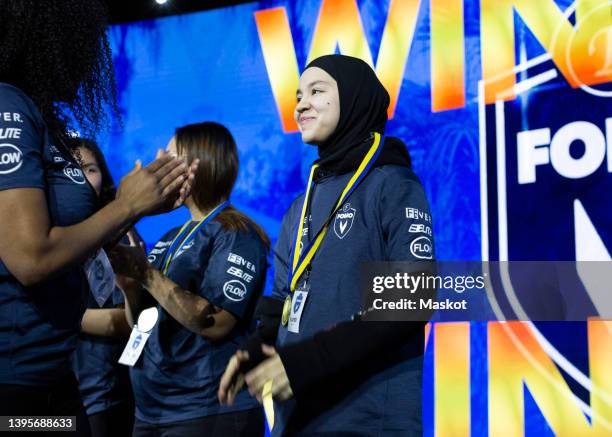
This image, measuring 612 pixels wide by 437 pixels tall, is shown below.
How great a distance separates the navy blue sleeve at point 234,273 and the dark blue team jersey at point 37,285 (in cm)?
104

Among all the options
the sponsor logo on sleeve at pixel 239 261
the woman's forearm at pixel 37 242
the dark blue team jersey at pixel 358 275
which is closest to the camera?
the woman's forearm at pixel 37 242

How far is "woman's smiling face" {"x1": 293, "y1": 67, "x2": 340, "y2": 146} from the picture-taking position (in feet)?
6.26

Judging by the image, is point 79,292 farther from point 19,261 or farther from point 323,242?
point 323,242

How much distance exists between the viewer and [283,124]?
386cm

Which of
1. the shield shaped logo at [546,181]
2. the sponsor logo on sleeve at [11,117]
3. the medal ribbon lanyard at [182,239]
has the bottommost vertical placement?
the sponsor logo on sleeve at [11,117]

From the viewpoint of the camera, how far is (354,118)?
190cm

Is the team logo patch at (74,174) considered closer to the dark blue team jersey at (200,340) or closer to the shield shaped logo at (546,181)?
the dark blue team jersey at (200,340)

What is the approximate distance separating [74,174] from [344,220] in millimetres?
650

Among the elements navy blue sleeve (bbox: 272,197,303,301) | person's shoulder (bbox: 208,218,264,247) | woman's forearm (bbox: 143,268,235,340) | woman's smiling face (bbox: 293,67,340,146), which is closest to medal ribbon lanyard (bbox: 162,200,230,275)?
person's shoulder (bbox: 208,218,264,247)

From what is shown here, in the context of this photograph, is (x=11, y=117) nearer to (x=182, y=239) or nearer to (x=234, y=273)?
(x=234, y=273)

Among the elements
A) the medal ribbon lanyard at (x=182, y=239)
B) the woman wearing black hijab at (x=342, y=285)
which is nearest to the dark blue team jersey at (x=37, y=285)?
the woman wearing black hijab at (x=342, y=285)

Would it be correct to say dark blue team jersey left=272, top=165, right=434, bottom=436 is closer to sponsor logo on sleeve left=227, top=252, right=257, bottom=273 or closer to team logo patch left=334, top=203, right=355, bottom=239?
team logo patch left=334, top=203, right=355, bottom=239

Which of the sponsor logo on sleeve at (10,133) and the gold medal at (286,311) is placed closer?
the sponsor logo on sleeve at (10,133)

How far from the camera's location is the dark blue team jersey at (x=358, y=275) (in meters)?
1.54
